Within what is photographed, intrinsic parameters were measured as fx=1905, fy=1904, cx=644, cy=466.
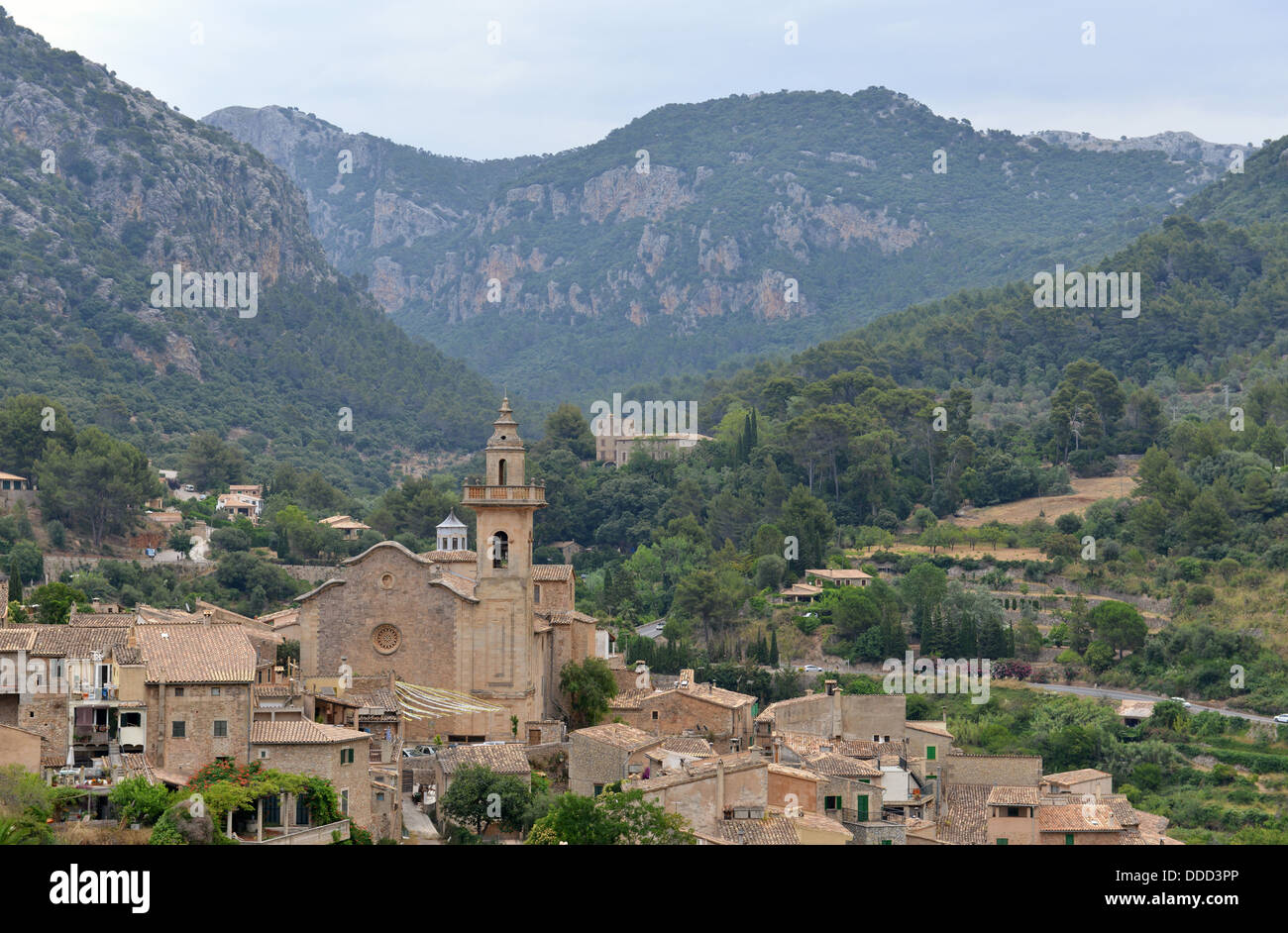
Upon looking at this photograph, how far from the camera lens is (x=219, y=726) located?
32.1 m

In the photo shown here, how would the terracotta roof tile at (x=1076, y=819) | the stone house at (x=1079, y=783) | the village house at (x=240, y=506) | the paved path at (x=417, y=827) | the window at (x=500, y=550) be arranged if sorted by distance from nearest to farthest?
1. the paved path at (x=417, y=827)
2. the terracotta roof tile at (x=1076, y=819)
3. the stone house at (x=1079, y=783)
4. the window at (x=500, y=550)
5. the village house at (x=240, y=506)

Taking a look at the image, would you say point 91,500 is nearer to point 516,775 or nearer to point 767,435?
point 767,435

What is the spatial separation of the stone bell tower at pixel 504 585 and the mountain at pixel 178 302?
69.1 metres

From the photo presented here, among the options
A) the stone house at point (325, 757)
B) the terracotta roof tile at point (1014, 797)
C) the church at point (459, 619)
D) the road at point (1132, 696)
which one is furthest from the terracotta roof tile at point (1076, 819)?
the road at point (1132, 696)

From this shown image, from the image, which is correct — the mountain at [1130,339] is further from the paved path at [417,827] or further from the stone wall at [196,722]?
the stone wall at [196,722]

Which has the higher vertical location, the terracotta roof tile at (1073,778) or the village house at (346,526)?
the village house at (346,526)

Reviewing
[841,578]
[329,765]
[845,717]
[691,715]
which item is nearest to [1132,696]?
[841,578]

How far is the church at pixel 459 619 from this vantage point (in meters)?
44.0

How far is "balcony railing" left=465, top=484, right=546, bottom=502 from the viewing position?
44.9 meters

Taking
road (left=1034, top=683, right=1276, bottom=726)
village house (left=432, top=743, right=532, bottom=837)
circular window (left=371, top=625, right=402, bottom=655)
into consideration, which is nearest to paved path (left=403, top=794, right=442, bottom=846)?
village house (left=432, top=743, right=532, bottom=837)

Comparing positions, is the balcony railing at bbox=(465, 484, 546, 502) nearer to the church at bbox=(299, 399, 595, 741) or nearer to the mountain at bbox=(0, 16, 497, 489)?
the church at bbox=(299, 399, 595, 741)

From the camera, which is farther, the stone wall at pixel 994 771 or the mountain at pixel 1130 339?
the mountain at pixel 1130 339
